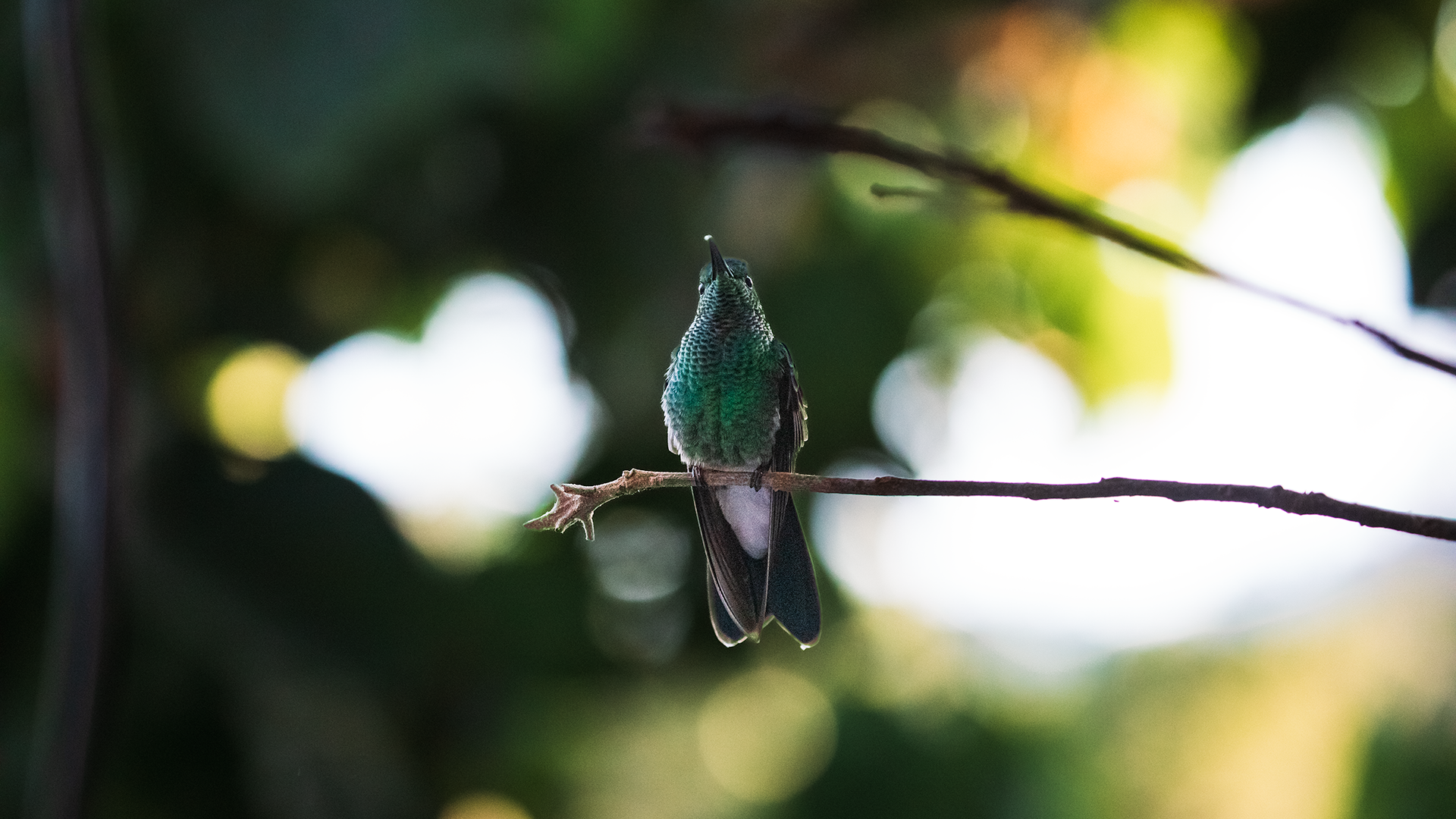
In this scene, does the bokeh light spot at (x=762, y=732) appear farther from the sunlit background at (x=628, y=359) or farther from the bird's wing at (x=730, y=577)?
the bird's wing at (x=730, y=577)

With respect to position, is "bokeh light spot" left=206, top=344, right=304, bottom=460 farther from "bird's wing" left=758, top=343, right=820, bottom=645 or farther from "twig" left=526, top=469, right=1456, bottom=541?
"twig" left=526, top=469, right=1456, bottom=541

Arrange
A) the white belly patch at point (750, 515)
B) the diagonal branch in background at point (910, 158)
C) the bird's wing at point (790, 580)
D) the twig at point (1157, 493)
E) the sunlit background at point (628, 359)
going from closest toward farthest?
1. the twig at point (1157, 493)
2. the diagonal branch in background at point (910, 158)
3. the bird's wing at point (790, 580)
4. the white belly patch at point (750, 515)
5. the sunlit background at point (628, 359)

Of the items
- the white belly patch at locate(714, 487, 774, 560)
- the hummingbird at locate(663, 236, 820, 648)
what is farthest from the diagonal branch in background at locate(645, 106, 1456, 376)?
the white belly patch at locate(714, 487, 774, 560)

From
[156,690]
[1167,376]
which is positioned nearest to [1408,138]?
[1167,376]

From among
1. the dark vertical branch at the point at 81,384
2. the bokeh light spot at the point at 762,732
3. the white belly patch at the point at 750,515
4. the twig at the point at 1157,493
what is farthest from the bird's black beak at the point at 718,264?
the bokeh light spot at the point at 762,732

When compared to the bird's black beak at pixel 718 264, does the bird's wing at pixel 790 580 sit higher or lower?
lower

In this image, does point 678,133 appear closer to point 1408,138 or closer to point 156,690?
point 156,690
